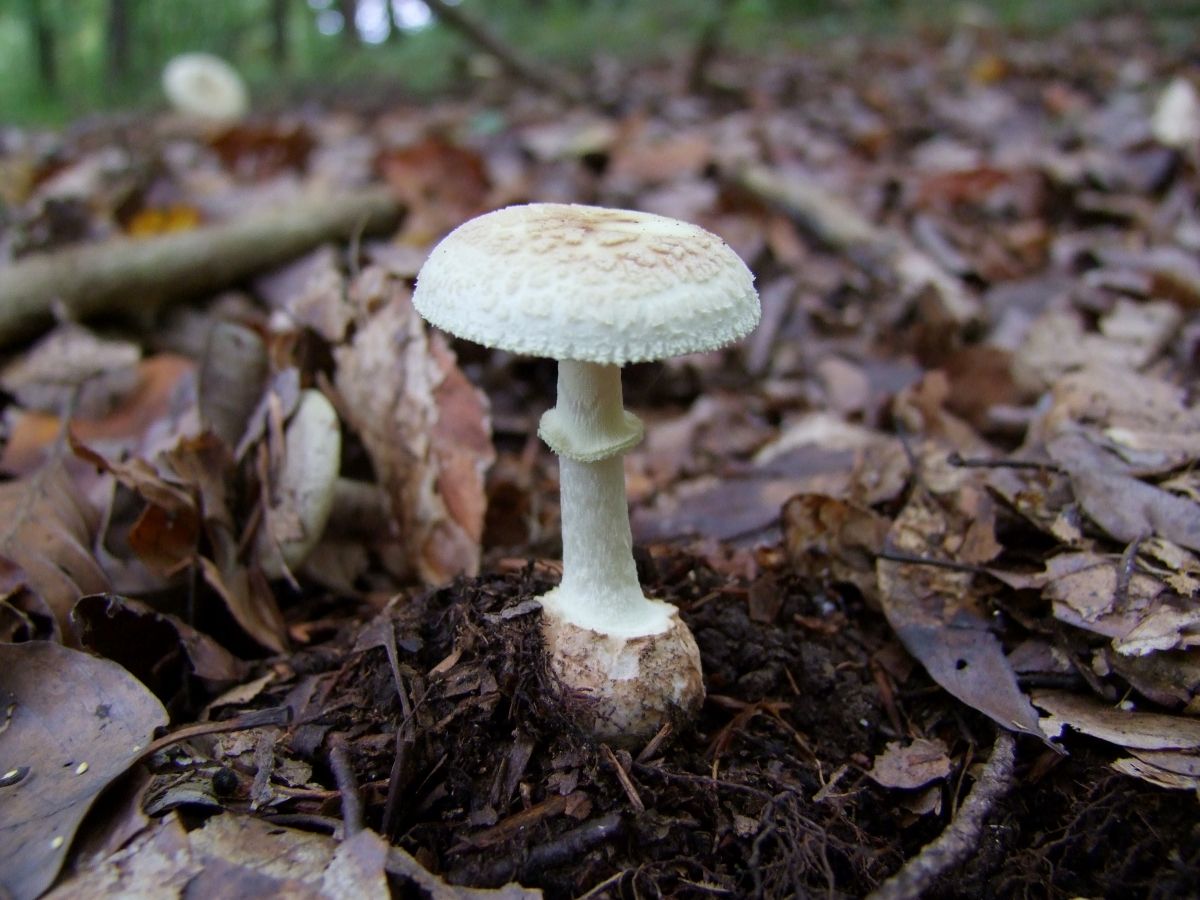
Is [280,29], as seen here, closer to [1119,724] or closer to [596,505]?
[596,505]

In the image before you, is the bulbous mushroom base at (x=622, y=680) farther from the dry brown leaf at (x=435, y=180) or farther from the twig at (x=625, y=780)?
the dry brown leaf at (x=435, y=180)

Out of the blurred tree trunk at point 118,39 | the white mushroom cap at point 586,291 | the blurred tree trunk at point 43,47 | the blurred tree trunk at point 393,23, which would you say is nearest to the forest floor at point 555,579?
the white mushroom cap at point 586,291

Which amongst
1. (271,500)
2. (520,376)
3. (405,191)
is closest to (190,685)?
(271,500)

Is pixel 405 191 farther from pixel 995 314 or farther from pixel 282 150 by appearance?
pixel 995 314

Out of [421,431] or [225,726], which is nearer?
[225,726]

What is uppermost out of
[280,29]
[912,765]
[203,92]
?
[912,765]

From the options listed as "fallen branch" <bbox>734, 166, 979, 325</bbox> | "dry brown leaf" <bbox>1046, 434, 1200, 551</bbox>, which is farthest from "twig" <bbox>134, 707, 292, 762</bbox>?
"fallen branch" <bbox>734, 166, 979, 325</bbox>

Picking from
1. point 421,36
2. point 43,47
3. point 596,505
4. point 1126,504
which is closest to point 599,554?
point 596,505
